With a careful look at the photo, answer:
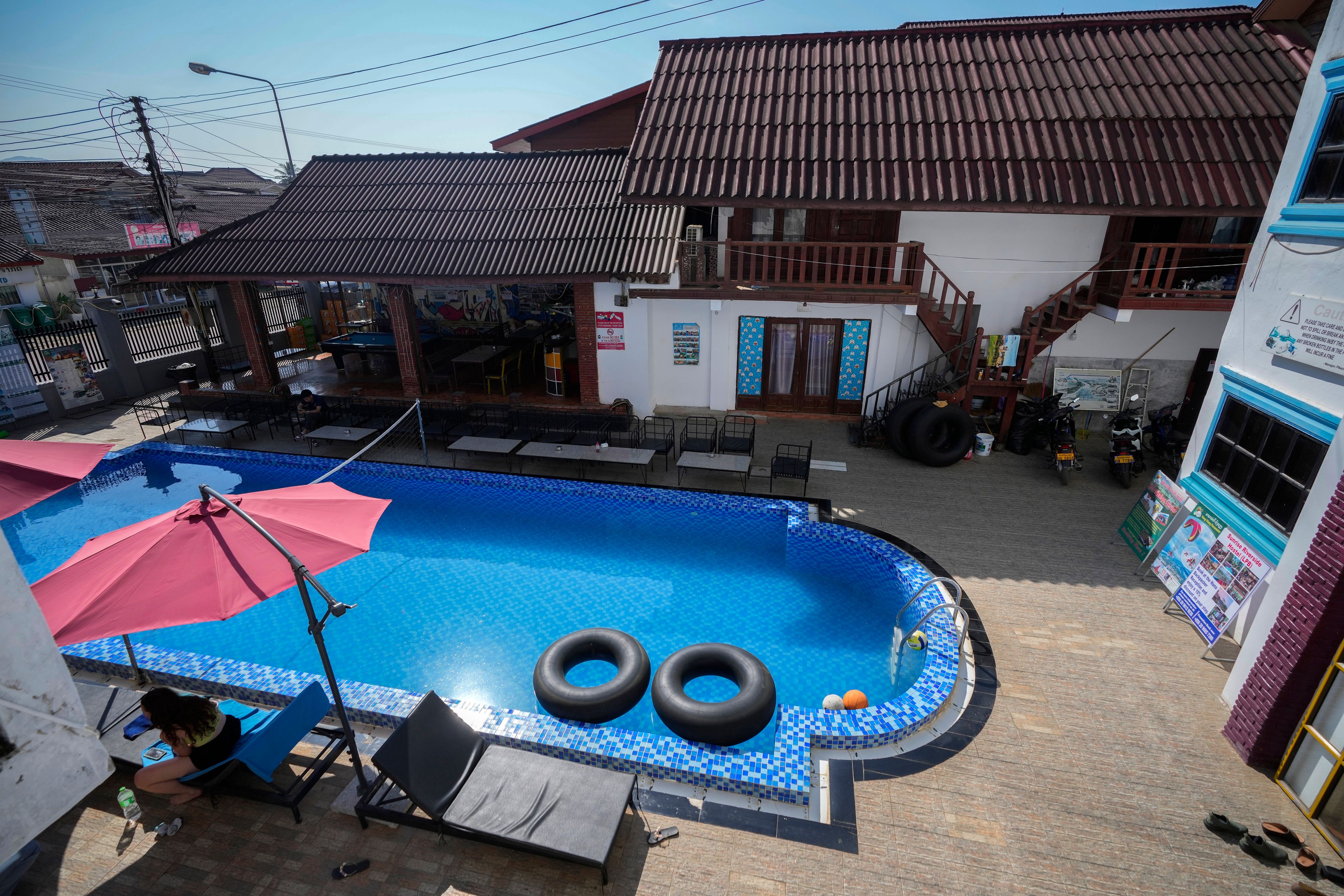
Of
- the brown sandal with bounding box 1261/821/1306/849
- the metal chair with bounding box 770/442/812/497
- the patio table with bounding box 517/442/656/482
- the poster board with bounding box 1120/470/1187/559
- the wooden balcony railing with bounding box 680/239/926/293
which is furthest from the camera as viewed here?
the wooden balcony railing with bounding box 680/239/926/293

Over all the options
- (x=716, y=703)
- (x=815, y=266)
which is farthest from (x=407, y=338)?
(x=716, y=703)

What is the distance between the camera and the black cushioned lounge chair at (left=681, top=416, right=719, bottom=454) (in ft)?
41.3

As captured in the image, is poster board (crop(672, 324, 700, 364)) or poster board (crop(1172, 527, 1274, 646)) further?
poster board (crop(672, 324, 700, 364))

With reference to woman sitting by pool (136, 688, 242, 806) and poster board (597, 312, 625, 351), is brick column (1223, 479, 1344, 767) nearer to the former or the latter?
woman sitting by pool (136, 688, 242, 806)

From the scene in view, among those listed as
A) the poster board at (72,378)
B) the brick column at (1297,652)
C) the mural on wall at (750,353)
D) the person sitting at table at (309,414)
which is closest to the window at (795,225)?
the mural on wall at (750,353)

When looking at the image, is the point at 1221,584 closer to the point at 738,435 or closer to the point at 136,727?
the point at 738,435

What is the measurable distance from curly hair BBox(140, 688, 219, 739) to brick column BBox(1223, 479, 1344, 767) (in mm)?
9933

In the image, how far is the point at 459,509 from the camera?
39.1 feet

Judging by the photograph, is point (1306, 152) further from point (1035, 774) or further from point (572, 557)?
point (572, 557)

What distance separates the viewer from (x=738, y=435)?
45.1 ft

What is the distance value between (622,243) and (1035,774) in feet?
39.7

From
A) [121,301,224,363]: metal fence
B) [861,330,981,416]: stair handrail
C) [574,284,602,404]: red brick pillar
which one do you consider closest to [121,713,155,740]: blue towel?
[574,284,602,404]: red brick pillar

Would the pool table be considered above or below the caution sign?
below

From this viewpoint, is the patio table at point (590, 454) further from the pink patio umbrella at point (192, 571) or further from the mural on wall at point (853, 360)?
the pink patio umbrella at point (192, 571)
